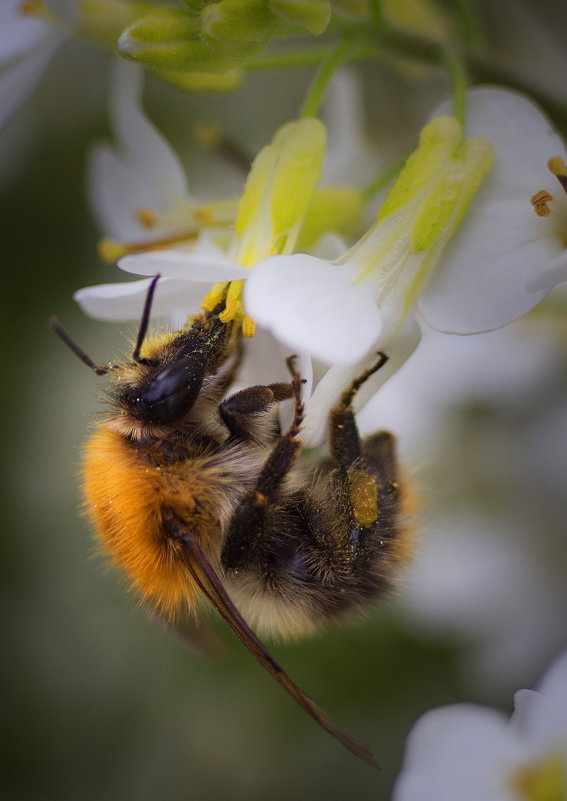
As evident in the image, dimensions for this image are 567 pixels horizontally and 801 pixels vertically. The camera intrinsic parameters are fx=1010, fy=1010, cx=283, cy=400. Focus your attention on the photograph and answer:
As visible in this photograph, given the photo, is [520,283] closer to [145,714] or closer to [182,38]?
[182,38]

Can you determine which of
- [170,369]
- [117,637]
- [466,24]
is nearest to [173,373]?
[170,369]

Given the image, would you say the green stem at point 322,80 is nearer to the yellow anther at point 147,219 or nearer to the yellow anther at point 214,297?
the yellow anther at point 214,297

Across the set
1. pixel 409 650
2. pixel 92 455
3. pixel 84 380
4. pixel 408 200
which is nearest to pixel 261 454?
pixel 92 455

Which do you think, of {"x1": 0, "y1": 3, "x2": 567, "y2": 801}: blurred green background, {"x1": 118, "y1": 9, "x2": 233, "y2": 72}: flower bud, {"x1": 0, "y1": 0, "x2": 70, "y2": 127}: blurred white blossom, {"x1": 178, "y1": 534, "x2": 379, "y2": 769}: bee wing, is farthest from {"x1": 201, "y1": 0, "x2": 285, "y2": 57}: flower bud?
{"x1": 0, "y1": 3, "x2": 567, "y2": 801}: blurred green background

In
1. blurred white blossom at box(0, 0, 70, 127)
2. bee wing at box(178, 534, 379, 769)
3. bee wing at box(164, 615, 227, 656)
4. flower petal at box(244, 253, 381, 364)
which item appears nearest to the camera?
flower petal at box(244, 253, 381, 364)

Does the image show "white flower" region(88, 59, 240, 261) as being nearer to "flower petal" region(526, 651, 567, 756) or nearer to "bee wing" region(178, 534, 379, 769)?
"bee wing" region(178, 534, 379, 769)

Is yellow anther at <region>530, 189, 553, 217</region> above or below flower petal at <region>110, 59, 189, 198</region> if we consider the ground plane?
above

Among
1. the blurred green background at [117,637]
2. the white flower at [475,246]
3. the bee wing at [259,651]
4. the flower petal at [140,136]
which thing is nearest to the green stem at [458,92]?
the white flower at [475,246]
